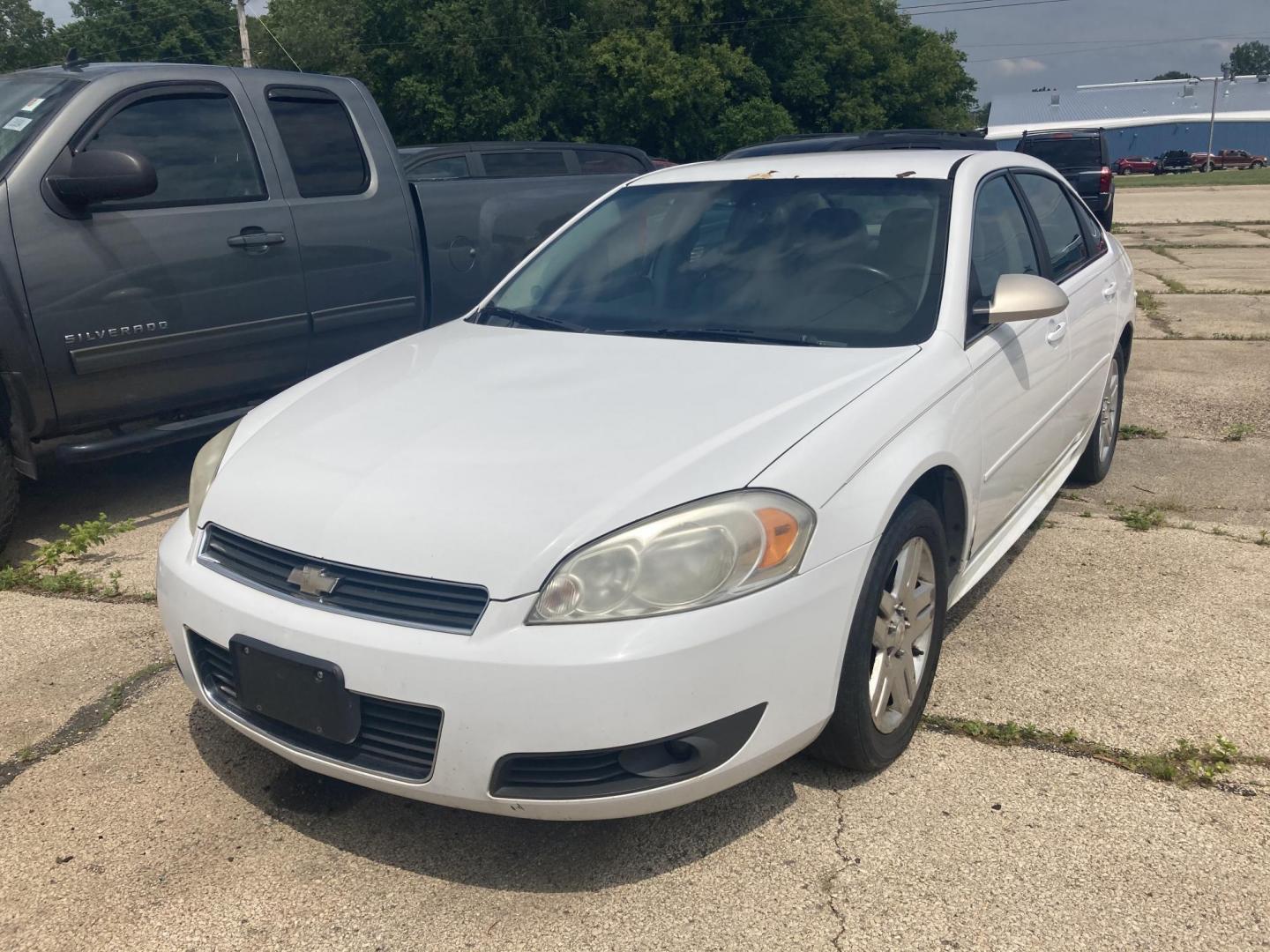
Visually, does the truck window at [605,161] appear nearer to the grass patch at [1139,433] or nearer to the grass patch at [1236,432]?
the grass patch at [1139,433]

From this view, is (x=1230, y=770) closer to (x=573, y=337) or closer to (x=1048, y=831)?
(x=1048, y=831)

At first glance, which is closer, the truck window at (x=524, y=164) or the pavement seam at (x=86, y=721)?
the pavement seam at (x=86, y=721)

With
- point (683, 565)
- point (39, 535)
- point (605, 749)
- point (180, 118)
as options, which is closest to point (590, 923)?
point (605, 749)

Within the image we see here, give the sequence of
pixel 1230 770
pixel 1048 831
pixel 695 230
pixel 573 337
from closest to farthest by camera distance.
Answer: pixel 1048 831 → pixel 1230 770 → pixel 573 337 → pixel 695 230

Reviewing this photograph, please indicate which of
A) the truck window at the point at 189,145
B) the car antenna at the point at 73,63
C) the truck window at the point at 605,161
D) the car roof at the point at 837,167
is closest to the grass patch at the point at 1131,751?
the car roof at the point at 837,167

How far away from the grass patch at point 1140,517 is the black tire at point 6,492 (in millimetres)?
4515

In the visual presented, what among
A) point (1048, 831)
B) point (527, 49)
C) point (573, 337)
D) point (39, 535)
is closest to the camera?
point (1048, 831)

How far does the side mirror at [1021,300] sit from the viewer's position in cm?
328

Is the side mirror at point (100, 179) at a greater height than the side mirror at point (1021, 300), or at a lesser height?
greater

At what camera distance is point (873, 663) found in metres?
2.77

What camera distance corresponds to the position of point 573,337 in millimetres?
3506

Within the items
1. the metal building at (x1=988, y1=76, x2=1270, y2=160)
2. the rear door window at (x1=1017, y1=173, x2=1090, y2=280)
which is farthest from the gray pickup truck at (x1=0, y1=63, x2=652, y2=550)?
the metal building at (x1=988, y1=76, x2=1270, y2=160)

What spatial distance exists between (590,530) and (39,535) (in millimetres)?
3577

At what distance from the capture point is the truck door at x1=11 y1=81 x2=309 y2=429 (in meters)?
4.45
